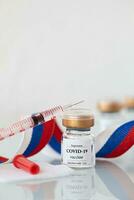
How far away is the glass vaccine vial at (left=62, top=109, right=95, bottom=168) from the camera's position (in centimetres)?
71

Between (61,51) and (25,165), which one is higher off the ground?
A: (61,51)

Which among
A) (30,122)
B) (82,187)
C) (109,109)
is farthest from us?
(109,109)

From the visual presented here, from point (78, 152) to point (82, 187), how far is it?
0.09 m

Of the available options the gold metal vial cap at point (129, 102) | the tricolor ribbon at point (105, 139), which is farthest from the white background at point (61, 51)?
the tricolor ribbon at point (105, 139)

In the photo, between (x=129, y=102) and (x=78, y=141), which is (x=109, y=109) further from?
(x=78, y=141)

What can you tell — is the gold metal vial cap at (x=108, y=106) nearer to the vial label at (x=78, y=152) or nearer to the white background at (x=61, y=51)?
the white background at (x=61, y=51)

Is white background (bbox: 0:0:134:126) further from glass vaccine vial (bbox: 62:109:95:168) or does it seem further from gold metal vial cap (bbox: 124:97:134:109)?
glass vaccine vial (bbox: 62:109:95:168)

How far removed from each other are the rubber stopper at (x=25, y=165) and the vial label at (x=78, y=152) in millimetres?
53

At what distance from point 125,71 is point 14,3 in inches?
14.3

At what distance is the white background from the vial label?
22.8 inches

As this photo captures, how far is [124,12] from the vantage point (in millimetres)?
1339

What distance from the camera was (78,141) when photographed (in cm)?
71

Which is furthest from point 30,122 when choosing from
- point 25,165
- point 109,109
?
point 109,109

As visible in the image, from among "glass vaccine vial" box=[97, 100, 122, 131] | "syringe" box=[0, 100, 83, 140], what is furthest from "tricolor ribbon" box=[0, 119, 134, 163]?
"glass vaccine vial" box=[97, 100, 122, 131]
